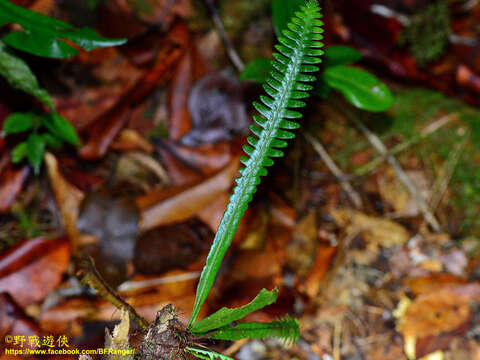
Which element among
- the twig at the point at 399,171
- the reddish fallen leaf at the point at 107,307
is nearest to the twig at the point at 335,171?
the twig at the point at 399,171

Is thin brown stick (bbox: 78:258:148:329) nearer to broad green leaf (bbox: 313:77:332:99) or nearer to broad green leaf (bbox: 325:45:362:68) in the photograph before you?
broad green leaf (bbox: 313:77:332:99)

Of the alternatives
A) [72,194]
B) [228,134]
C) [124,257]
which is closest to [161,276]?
[124,257]

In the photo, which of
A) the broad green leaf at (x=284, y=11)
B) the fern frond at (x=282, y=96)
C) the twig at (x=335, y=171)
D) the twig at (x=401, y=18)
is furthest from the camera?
the twig at (x=401, y=18)

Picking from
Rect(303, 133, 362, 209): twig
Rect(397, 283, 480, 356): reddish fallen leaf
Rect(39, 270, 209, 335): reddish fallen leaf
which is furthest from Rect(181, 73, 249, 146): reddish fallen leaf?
Rect(397, 283, 480, 356): reddish fallen leaf

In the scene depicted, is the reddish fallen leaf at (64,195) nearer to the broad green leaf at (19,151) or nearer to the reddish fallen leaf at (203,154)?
the broad green leaf at (19,151)

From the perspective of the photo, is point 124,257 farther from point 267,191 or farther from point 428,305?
point 428,305

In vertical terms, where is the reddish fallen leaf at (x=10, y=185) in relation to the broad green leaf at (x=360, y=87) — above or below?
below
